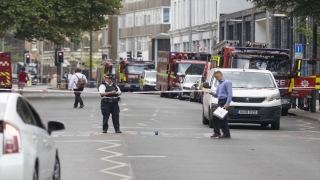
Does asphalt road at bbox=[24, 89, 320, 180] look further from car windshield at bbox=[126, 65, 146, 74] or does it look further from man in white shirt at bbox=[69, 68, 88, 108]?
car windshield at bbox=[126, 65, 146, 74]

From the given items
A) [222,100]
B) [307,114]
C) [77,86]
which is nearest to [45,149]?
[222,100]

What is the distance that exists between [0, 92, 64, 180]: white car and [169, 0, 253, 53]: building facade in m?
54.6

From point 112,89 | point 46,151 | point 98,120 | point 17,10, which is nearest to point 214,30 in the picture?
point 17,10

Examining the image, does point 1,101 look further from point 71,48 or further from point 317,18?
point 71,48

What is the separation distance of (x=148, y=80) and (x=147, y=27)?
1497 inches

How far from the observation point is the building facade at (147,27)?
3777 inches

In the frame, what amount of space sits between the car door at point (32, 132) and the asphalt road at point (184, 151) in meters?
3.48

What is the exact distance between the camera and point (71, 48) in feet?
403

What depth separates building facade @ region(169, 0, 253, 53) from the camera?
72375 mm

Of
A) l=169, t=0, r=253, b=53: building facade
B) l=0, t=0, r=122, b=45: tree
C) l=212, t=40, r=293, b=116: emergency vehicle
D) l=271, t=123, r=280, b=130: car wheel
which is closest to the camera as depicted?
l=271, t=123, r=280, b=130: car wheel

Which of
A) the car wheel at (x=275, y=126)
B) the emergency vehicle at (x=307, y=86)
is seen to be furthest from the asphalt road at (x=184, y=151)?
the emergency vehicle at (x=307, y=86)

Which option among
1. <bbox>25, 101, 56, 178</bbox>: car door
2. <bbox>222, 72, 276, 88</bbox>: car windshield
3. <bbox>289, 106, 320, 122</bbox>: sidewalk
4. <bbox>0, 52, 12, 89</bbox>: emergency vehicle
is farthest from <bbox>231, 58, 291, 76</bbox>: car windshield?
<bbox>25, 101, 56, 178</bbox>: car door

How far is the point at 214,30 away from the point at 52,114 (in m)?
42.6

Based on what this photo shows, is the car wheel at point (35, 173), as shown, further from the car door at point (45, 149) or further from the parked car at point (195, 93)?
the parked car at point (195, 93)
